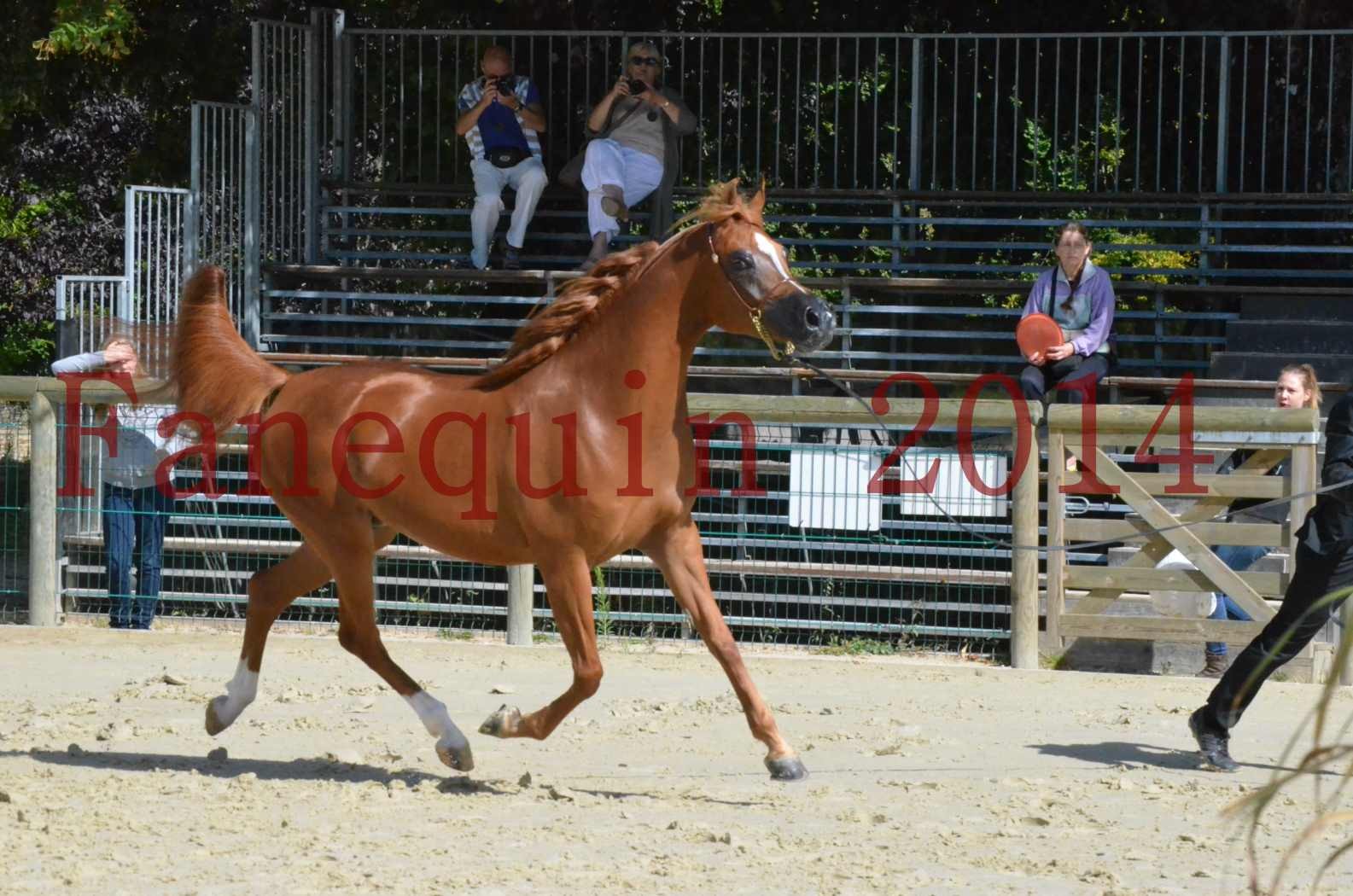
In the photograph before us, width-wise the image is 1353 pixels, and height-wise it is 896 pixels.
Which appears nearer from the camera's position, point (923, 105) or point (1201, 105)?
point (1201, 105)

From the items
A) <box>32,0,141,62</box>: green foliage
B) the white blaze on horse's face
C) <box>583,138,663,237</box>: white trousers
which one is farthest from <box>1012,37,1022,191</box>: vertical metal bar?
the white blaze on horse's face

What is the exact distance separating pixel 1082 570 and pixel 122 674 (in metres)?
4.85

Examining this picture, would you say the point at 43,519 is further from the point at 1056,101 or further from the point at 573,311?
the point at 1056,101

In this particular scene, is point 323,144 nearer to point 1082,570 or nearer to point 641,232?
point 641,232

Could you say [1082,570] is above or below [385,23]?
below

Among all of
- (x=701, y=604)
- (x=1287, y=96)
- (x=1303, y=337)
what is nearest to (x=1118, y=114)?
(x=1287, y=96)

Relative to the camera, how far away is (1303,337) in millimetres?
12414

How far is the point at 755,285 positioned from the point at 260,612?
240 centimetres

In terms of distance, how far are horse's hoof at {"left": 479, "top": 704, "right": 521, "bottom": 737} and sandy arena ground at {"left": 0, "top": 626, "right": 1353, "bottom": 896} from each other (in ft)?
0.62

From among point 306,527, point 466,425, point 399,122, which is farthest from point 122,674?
point 399,122

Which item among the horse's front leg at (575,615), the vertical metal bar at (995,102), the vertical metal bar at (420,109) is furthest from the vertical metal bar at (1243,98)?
the horse's front leg at (575,615)

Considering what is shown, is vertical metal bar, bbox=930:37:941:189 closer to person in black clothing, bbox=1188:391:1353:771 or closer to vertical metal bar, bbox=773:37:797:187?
vertical metal bar, bbox=773:37:797:187

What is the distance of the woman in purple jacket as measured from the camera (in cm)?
1042

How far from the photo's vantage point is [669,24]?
15492mm
